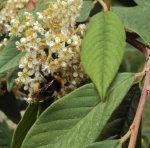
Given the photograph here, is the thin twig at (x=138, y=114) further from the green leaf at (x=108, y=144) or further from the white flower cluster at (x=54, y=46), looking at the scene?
the white flower cluster at (x=54, y=46)

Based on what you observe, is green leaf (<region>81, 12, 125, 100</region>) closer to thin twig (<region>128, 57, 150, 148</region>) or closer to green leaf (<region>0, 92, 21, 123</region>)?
thin twig (<region>128, 57, 150, 148</region>)

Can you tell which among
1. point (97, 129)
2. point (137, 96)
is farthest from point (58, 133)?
point (137, 96)

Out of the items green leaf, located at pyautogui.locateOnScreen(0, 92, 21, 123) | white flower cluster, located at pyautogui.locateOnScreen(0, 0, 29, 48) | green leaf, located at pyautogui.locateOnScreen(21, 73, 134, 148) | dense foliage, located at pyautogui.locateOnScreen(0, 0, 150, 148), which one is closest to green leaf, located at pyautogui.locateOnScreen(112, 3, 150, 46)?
dense foliage, located at pyautogui.locateOnScreen(0, 0, 150, 148)

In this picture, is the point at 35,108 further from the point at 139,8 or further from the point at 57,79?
the point at 139,8

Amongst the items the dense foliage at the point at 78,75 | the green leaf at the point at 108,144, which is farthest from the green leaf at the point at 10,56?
the green leaf at the point at 108,144

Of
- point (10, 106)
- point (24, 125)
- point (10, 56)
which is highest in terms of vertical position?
point (10, 56)

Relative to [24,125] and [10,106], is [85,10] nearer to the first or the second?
[24,125]

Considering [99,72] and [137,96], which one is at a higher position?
[99,72]

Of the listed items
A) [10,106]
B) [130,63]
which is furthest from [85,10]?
[130,63]
